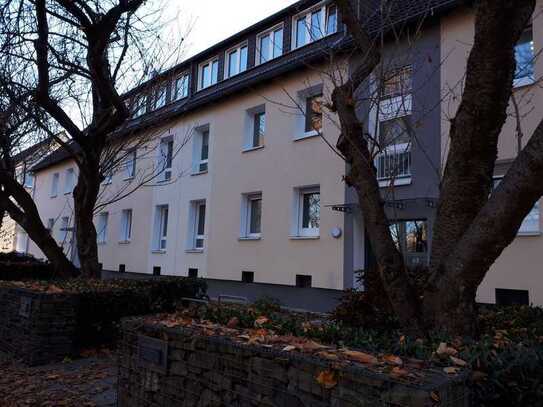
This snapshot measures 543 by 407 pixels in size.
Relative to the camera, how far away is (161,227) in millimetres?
20250

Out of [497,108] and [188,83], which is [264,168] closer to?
[188,83]

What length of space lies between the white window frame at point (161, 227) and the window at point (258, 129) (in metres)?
5.42

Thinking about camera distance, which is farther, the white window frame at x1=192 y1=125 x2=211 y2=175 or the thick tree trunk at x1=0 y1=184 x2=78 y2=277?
the white window frame at x1=192 y1=125 x2=211 y2=175

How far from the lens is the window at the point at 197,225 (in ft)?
58.9

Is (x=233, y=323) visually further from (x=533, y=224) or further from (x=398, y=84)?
(x=533, y=224)

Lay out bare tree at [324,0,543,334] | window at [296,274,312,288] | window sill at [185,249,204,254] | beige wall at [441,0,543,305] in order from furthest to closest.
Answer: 1. window sill at [185,249,204,254]
2. window at [296,274,312,288]
3. beige wall at [441,0,543,305]
4. bare tree at [324,0,543,334]

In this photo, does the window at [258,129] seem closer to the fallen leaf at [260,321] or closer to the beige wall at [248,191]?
the beige wall at [248,191]

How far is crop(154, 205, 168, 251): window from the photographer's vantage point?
2000 centimetres

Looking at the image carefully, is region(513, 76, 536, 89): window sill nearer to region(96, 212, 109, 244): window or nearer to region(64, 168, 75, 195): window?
region(96, 212, 109, 244): window

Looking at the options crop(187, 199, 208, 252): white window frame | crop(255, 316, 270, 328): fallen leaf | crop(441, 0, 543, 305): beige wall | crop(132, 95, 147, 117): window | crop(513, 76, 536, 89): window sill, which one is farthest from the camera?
crop(187, 199, 208, 252): white window frame

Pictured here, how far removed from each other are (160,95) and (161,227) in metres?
8.63

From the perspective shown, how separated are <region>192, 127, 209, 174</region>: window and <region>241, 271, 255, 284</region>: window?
15.0 ft

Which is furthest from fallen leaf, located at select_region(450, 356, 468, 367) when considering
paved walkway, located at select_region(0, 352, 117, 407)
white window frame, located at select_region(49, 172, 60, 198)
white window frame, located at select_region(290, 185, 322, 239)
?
white window frame, located at select_region(49, 172, 60, 198)

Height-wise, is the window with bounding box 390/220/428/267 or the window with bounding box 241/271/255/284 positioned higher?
the window with bounding box 390/220/428/267
